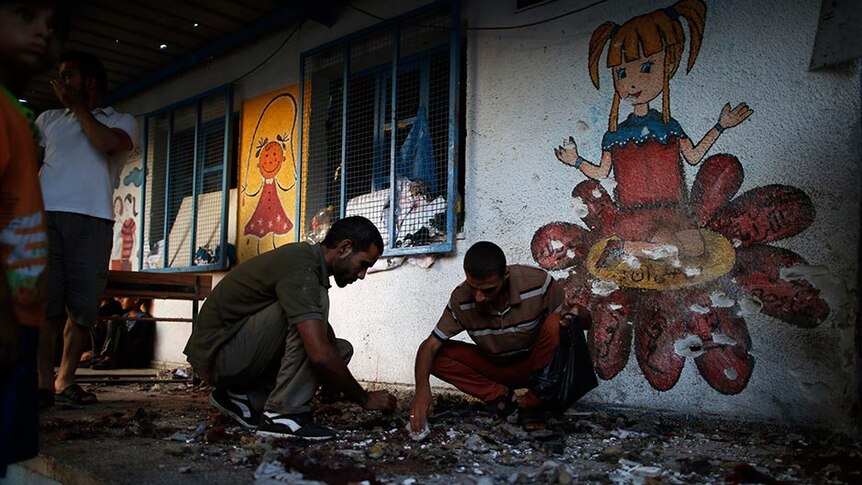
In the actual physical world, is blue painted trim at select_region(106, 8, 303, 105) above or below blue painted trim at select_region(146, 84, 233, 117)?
above

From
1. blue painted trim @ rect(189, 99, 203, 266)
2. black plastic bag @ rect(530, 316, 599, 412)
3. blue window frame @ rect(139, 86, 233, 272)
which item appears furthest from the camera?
blue painted trim @ rect(189, 99, 203, 266)

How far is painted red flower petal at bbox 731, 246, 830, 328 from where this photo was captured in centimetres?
321

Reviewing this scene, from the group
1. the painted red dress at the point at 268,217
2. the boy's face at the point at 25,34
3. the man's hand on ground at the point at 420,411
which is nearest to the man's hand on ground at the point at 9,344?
the boy's face at the point at 25,34

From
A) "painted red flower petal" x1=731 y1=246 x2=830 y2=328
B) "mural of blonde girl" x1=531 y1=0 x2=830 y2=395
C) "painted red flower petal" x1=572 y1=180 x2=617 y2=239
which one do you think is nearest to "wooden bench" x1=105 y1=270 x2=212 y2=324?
"mural of blonde girl" x1=531 y1=0 x2=830 y2=395

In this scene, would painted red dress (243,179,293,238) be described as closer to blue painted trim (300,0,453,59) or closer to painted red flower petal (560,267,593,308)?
blue painted trim (300,0,453,59)

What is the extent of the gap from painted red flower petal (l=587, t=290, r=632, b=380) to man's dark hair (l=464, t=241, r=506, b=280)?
103 centimetres

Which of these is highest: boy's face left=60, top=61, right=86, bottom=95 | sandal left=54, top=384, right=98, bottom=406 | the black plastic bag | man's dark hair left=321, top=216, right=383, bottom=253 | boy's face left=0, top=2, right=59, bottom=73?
boy's face left=60, top=61, right=86, bottom=95

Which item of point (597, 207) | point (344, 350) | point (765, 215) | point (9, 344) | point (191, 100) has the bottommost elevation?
point (344, 350)

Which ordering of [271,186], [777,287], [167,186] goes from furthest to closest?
[167,186], [271,186], [777,287]

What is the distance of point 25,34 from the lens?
1531 millimetres

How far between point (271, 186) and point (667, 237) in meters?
4.07

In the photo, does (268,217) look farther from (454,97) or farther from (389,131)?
(454,97)

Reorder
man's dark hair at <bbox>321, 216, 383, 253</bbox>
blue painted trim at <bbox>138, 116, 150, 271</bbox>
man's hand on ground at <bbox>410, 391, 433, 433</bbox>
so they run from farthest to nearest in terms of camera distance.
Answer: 1. blue painted trim at <bbox>138, 116, 150, 271</bbox>
2. man's dark hair at <bbox>321, 216, 383, 253</bbox>
3. man's hand on ground at <bbox>410, 391, 433, 433</bbox>

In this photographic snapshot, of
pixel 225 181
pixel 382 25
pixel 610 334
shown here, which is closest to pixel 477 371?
pixel 610 334
